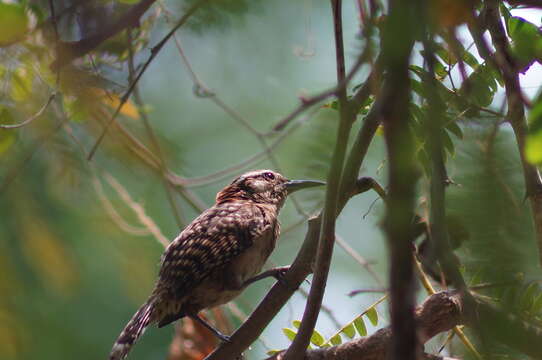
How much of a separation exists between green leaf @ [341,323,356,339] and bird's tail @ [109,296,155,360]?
1.05 meters

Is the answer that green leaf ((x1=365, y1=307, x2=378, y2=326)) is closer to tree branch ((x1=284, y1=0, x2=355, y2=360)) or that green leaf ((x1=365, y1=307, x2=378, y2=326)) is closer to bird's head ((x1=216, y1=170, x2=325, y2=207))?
tree branch ((x1=284, y1=0, x2=355, y2=360))

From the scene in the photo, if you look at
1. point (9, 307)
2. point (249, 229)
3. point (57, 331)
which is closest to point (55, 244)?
point (9, 307)

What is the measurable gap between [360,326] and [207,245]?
107 cm

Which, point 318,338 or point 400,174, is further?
point 318,338

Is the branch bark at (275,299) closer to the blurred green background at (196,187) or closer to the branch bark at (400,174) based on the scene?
the blurred green background at (196,187)

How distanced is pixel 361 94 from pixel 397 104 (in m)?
1.29

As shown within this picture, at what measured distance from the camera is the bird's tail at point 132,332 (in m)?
3.45

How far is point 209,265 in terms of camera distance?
12.6 feet

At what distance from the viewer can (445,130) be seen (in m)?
2.46

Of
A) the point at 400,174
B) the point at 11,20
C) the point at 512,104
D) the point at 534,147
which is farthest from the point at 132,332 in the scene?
the point at 400,174

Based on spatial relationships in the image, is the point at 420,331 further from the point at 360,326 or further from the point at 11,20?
the point at 11,20

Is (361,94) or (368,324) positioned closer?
(361,94)

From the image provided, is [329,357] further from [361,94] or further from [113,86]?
[113,86]

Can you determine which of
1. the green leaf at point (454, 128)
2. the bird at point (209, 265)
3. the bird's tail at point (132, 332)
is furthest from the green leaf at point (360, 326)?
the green leaf at point (454, 128)
